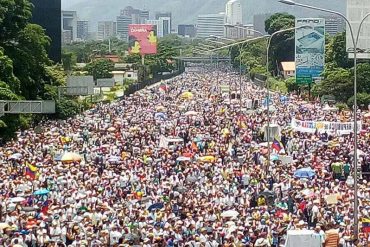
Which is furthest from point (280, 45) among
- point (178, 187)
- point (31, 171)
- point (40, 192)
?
point (40, 192)

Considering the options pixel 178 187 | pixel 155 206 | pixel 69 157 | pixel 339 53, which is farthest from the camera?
pixel 339 53

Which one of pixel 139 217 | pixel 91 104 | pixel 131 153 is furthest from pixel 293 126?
pixel 91 104

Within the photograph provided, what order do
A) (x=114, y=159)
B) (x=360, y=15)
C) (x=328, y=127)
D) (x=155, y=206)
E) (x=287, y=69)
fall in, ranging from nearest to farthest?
(x=155, y=206) → (x=114, y=159) → (x=328, y=127) → (x=360, y=15) → (x=287, y=69)

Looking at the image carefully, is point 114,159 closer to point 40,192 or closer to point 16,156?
point 16,156

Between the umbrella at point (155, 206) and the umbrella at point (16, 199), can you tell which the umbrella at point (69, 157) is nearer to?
the umbrella at point (16, 199)

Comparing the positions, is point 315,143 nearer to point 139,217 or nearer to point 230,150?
point 230,150


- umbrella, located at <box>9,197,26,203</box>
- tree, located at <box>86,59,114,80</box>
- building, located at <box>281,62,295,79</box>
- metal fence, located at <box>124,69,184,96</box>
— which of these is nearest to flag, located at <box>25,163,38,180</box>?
umbrella, located at <box>9,197,26,203</box>
